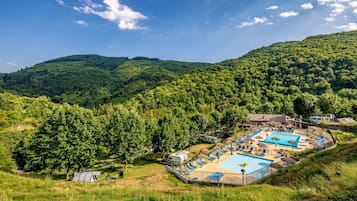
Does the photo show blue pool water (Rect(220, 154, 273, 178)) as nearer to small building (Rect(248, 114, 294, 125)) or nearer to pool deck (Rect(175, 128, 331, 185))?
pool deck (Rect(175, 128, 331, 185))

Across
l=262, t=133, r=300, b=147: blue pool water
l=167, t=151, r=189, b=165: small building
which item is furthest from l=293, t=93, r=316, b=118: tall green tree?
l=167, t=151, r=189, b=165: small building

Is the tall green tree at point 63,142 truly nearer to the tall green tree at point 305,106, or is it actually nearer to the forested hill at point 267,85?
the forested hill at point 267,85

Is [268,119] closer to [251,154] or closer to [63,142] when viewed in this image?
[251,154]

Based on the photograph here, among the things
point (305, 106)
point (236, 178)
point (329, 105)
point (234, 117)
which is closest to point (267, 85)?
point (329, 105)

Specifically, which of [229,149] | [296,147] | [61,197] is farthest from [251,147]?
[61,197]

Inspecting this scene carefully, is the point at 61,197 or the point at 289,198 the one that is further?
the point at 61,197

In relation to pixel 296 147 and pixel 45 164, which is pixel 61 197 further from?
pixel 296 147
